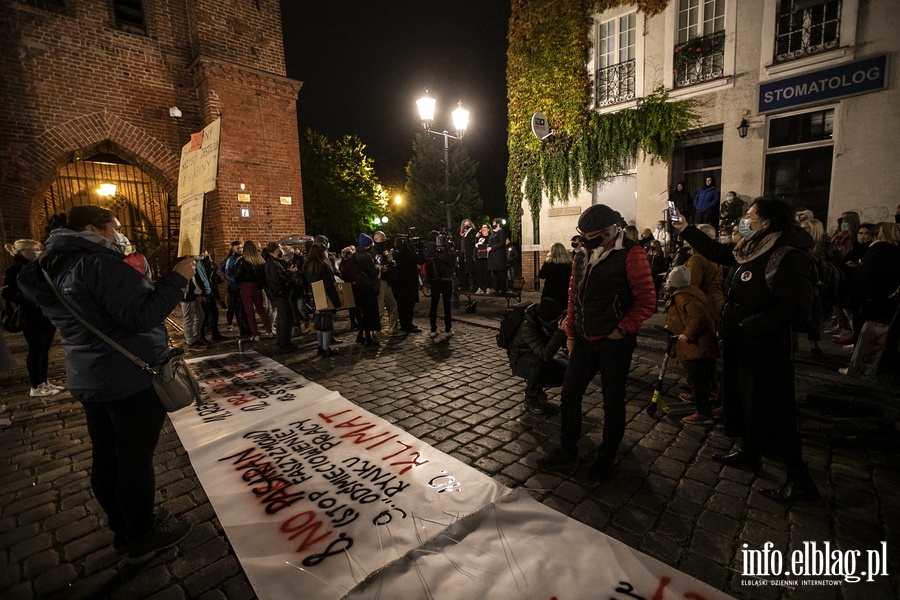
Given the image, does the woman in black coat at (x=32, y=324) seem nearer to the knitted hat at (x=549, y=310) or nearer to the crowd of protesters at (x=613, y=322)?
the crowd of protesters at (x=613, y=322)

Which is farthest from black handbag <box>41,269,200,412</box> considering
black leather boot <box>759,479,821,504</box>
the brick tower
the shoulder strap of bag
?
the brick tower

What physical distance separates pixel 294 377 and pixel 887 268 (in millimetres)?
7301

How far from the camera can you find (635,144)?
12.0 meters

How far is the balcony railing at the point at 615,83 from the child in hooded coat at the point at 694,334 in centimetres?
1020

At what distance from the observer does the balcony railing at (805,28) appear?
9.16 metres

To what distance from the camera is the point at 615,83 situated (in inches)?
485

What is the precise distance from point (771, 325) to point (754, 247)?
597mm

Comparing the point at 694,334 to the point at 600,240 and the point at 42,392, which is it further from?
the point at 42,392

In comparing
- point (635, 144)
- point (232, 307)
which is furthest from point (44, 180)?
point (635, 144)

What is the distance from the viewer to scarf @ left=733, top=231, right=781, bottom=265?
2906mm

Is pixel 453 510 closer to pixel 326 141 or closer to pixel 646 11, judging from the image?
pixel 646 11

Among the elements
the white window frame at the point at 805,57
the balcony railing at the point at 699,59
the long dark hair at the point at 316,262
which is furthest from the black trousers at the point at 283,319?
the white window frame at the point at 805,57

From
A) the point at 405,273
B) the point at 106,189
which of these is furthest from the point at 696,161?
the point at 106,189

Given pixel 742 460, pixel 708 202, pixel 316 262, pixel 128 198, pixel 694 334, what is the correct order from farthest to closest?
pixel 128 198 < pixel 708 202 < pixel 316 262 < pixel 694 334 < pixel 742 460
